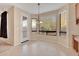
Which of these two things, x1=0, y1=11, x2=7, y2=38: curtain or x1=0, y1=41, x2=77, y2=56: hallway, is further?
x1=0, y1=11, x2=7, y2=38: curtain

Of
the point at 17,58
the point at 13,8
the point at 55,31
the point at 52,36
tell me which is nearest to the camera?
the point at 17,58

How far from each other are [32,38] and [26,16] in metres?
1.46

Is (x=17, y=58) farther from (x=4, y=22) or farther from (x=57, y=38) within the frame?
(x=4, y=22)

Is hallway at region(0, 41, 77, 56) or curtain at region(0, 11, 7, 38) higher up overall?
curtain at region(0, 11, 7, 38)

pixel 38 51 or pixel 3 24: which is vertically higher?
pixel 3 24

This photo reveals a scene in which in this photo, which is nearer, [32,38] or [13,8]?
[13,8]

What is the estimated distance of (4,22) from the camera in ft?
25.5

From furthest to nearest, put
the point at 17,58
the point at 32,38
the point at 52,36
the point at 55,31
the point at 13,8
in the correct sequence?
the point at 32,38 < the point at 52,36 < the point at 55,31 < the point at 13,8 < the point at 17,58

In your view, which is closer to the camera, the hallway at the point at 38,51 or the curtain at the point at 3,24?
the hallway at the point at 38,51

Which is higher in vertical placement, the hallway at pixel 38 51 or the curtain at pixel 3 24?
the curtain at pixel 3 24

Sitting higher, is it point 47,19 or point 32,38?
point 47,19

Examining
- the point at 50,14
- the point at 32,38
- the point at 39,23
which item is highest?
the point at 50,14

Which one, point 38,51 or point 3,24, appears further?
point 3,24

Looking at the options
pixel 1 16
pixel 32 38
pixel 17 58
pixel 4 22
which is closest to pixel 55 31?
pixel 32 38
